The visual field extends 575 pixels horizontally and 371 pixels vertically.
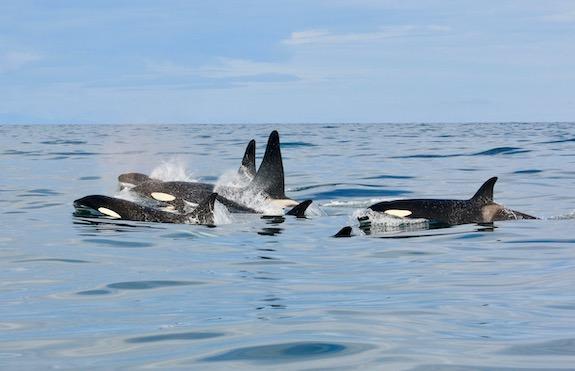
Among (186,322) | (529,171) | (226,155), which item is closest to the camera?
(186,322)

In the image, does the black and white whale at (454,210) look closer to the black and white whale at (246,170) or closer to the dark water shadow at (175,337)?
the black and white whale at (246,170)

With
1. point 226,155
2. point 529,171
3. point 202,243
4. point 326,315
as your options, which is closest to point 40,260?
point 202,243

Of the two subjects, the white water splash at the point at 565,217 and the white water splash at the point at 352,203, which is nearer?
the white water splash at the point at 565,217

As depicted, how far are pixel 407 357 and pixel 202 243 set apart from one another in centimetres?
572

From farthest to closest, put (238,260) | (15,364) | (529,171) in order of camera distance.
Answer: (529,171) → (238,260) → (15,364)

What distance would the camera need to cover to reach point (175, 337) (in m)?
5.71

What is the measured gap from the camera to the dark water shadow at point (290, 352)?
512 centimetres

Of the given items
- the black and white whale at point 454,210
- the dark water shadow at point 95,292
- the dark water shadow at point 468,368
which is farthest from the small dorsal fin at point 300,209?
the dark water shadow at point 468,368

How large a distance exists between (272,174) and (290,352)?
33.9 feet

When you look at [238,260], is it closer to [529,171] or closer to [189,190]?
[189,190]

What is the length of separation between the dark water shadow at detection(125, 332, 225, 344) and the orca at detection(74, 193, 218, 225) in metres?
6.49

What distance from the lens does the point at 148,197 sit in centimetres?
1619

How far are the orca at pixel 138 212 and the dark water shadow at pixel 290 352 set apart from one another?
6976mm

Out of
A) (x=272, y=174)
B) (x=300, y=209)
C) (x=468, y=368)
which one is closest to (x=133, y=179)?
(x=272, y=174)
